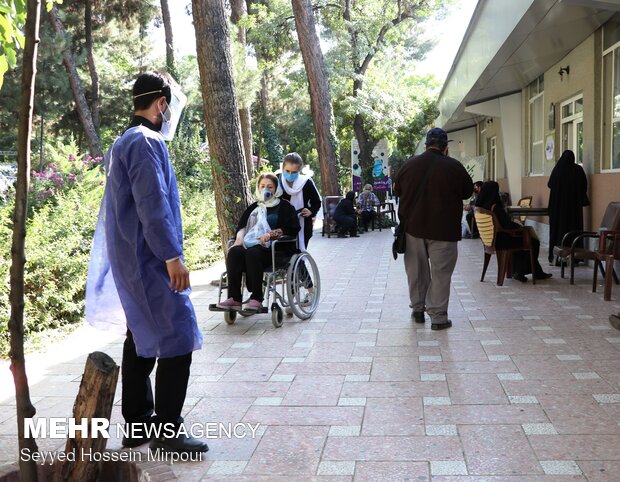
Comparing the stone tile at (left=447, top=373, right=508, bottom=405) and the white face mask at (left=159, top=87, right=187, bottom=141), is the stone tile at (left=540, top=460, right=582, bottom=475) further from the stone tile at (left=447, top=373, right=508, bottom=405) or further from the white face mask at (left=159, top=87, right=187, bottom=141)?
the white face mask at (left=159, top=87, right=187, bottom=141)

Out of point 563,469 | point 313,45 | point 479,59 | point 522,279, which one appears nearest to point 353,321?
point 522,279

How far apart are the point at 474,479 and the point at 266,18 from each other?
25.4 m

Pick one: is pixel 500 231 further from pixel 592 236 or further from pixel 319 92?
pixel 319 92

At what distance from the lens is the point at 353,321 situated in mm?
7234

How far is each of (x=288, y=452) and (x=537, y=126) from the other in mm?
13746

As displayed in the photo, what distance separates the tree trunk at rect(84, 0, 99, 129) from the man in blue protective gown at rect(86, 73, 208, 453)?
25.2 m

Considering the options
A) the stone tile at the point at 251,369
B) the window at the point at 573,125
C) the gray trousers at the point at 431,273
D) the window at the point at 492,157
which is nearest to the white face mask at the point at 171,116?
the stone tile at the point at 251,369

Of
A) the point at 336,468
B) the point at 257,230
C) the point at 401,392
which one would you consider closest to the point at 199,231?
the point at 257,230

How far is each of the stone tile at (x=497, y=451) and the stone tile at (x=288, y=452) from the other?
2.44ft

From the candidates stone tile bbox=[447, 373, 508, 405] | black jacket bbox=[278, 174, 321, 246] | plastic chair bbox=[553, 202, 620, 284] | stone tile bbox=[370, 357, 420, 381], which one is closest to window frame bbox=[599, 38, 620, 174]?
plastic chair bbox=[553, 202, 620, 284]

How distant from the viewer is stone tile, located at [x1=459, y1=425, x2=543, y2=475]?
3.39 meters

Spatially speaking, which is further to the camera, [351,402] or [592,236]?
[592,236]

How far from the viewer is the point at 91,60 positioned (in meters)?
27.4

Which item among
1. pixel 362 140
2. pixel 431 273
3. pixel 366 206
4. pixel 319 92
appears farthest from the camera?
pixel 362 140
